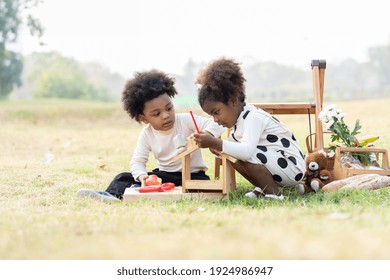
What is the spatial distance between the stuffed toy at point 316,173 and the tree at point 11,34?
25989 mm

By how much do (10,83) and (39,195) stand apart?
3227cm

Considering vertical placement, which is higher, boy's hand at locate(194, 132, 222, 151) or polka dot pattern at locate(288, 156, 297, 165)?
boy's hand at locate(194, 132, 222, 151)

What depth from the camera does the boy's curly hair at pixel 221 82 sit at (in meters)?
4.73

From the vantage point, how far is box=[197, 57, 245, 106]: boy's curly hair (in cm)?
473

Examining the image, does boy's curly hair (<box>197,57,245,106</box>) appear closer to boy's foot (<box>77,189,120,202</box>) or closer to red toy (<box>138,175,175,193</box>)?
red toy (<box>138,175,175,193</box>)

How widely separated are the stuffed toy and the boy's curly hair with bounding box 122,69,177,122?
1365 millimetres

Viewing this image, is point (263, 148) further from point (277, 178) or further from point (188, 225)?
point (188, 225)

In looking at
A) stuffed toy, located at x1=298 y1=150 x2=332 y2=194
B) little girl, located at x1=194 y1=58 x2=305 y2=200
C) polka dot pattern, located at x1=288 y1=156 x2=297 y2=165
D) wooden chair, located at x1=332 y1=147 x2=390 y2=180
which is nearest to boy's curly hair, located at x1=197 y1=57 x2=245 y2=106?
little girl, located at x1=194 y1=58 x2=305 y2=200

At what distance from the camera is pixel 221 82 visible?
472 cm

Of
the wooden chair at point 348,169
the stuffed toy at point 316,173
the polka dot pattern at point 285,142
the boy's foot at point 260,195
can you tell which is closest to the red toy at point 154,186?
the boy's foot at point 260,195

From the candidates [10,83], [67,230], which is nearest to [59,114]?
[10,83]

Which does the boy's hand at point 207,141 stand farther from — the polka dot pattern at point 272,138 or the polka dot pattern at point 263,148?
the polka dot pattern at point 272,138

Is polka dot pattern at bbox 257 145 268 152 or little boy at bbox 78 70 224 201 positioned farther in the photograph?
little boy at bbox 78 70 224 201

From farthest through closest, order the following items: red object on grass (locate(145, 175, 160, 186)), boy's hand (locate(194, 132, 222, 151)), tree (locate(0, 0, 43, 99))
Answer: tree (locate(0, 0, 43, 99)), red object on grass (locate(145, 175, 160, 186)), boy's hand (locate(194, 132, 222, 151))
